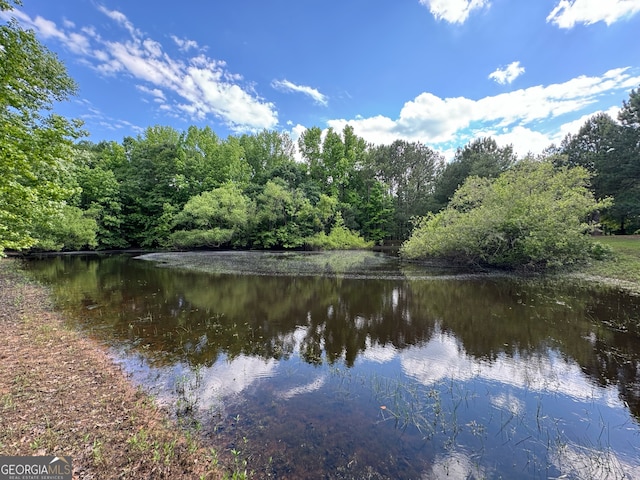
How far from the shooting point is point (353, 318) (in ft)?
28.4

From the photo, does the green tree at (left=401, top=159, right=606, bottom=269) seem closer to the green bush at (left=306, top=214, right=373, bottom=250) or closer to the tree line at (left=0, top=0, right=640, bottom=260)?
the tree line at (left=0, top=0, right=640, bottom=260)

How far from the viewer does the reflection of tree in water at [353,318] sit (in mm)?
6246

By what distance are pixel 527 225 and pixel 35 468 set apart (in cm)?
1964

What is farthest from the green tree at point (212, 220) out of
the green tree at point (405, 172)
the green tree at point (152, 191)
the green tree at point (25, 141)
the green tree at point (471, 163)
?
the green tree at point (471, 163)

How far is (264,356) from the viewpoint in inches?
239

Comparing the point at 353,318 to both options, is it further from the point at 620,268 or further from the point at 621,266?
the point at 621,266

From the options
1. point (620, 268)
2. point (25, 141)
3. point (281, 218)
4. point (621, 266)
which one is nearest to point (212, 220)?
point (281, 218)

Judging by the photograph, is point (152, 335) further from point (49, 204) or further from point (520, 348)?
point (520, 348)

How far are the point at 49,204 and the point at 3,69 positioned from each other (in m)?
3.76

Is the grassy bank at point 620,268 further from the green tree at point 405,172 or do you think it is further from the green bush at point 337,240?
the green tree at point 405,172

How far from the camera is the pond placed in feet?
10.9

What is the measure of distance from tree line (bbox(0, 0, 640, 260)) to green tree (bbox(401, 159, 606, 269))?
6.85 ft

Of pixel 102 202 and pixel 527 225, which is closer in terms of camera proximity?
pixel 527 225

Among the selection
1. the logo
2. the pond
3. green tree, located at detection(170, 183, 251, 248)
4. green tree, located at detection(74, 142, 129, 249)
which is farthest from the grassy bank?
green tree, located at detection(74, 142, 129, 249)
